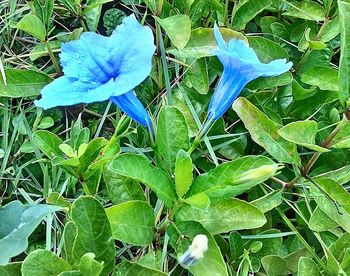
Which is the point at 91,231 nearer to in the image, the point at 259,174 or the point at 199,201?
the point at 199,201

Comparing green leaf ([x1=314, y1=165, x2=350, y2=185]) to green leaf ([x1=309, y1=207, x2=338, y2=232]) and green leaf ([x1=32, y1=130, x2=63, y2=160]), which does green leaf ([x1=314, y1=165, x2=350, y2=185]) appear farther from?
green leaf ([x1=32, y1=130, x2=63, y2=160])

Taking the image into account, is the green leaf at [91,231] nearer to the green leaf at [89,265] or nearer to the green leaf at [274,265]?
the green leaf at [89,265]

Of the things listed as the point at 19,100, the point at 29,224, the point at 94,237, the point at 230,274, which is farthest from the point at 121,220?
the point at 19,100

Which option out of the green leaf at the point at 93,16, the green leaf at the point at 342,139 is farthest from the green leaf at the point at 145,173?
the green leaf at the point at 93,16

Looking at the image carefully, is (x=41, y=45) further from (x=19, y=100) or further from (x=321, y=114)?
(x=321, y=114)

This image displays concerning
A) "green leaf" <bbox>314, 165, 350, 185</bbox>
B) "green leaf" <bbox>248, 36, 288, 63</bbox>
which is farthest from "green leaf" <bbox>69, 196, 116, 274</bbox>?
"green leaf" <bbox>248, 36, 288, 63</bbox>

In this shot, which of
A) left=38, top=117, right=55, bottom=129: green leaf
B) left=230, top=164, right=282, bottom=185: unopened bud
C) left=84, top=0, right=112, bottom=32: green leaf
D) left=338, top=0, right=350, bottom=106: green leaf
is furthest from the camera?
left=84, top=0, right=112, bottom=32: green leaf
